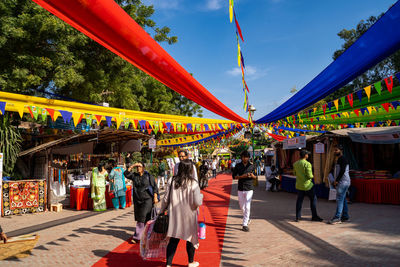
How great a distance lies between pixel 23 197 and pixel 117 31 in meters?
8.50

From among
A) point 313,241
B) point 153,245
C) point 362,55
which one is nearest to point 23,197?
point 153,245

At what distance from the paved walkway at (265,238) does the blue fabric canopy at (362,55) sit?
283 centimetres

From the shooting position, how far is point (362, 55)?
368 centimetres

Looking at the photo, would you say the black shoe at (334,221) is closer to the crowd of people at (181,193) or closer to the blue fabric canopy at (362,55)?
A: the crowd of people at (181,193)

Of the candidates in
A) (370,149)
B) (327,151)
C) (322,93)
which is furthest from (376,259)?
(370,149)

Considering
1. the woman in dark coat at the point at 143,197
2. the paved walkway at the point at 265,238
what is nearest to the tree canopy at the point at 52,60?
the paved walkway at the point at 265,238

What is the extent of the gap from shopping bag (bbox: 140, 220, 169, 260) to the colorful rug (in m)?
6.70

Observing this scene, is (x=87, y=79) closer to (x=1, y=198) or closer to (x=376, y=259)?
(x=1, y=198)

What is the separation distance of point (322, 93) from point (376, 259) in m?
3.29

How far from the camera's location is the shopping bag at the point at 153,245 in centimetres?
401

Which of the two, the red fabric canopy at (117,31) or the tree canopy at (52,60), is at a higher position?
the tree canopy at (52,60)

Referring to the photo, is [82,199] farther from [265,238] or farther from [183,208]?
[183,208]

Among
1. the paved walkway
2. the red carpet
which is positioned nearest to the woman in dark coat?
the red carpet

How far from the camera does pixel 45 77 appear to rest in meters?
12.8
